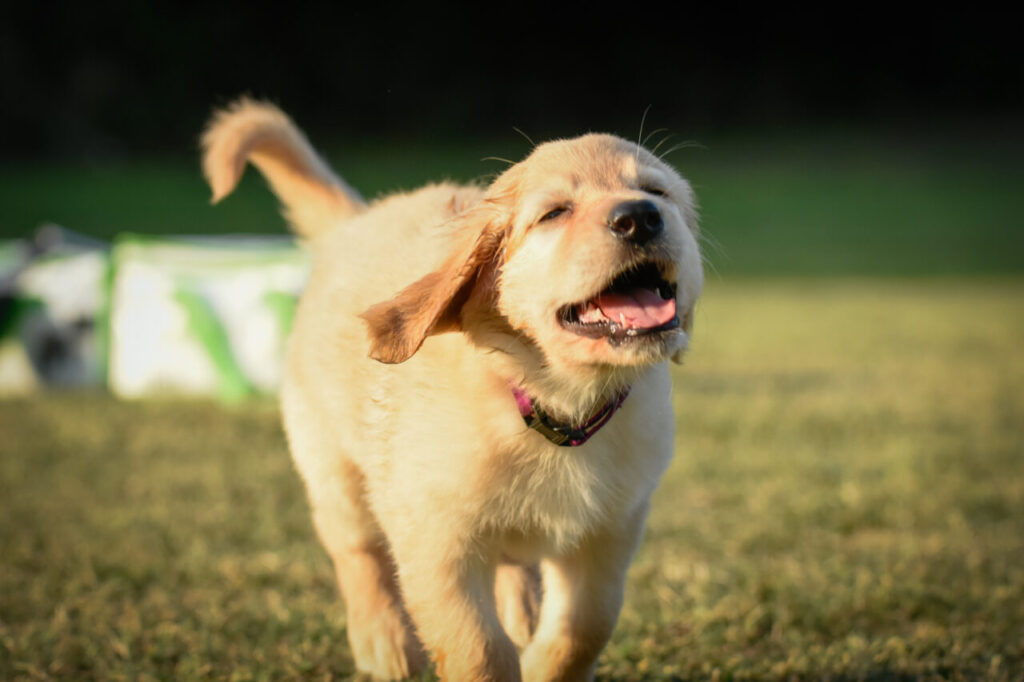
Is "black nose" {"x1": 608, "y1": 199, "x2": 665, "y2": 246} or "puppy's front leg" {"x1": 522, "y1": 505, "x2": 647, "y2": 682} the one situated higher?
"black nose" {"x1": 608, "y1": 199, "x2": 665, "y2": 246}

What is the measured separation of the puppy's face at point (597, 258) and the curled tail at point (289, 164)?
4.07ft

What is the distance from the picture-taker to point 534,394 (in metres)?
2.23

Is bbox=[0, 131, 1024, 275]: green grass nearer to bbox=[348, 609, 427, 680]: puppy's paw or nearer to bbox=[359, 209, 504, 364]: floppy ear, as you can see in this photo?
bbox=[348, 609, 427, 680]: puppy's paw

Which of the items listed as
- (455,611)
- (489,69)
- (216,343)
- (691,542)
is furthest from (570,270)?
(489,69)

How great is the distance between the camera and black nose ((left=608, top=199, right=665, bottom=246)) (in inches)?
79.0

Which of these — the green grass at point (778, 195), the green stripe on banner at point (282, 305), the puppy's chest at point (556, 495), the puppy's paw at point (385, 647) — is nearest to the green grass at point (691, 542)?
the puppy's paw at point (385, 647)

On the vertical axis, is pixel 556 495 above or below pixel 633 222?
below

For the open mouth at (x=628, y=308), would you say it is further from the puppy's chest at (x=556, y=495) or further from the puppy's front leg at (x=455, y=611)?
the puppy's front leg at (x=455, y=611)

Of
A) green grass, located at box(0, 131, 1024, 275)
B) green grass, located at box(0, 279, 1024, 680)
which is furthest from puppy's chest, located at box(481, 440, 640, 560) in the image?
green grass, located at box(0, 131, 1024, 275)

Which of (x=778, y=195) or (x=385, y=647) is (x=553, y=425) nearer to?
(x=385, y=647)

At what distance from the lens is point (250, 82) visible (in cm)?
1948

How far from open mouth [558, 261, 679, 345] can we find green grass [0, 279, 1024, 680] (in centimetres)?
100

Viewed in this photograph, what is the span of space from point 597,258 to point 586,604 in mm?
798

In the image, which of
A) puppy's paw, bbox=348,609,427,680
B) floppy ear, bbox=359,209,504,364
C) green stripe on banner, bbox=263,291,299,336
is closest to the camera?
floppy ear, bbox=359,209,504,364
